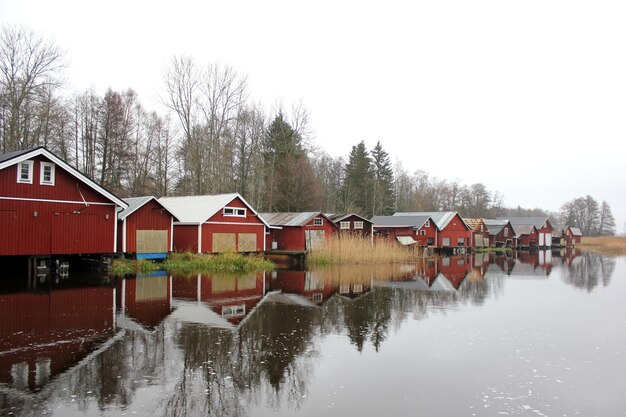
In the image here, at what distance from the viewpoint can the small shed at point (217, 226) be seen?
31328 mm

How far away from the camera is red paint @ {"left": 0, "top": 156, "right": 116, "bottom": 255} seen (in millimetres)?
21781

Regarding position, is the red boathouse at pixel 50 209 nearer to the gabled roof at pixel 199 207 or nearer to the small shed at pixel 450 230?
the gabled roof at pixel 199 207

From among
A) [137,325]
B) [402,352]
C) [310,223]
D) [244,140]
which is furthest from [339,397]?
[244,140]

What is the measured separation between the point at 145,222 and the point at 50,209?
5.65m

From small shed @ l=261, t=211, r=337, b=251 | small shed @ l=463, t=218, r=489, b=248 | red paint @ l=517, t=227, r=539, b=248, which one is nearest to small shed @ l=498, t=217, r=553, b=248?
red paint @ l=517, t=227, r=539, b=248

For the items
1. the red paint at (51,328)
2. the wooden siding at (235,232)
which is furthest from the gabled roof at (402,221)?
the red paint at (51,328)

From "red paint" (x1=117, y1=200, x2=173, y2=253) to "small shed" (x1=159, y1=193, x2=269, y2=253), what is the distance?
1215 millimetres

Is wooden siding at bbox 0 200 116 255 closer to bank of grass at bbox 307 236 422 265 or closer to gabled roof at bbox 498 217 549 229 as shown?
bank of grass at bbox 307 236 422 265

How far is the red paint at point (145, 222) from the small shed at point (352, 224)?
1593cm

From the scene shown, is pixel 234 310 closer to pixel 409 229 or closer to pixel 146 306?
pixel 146 306

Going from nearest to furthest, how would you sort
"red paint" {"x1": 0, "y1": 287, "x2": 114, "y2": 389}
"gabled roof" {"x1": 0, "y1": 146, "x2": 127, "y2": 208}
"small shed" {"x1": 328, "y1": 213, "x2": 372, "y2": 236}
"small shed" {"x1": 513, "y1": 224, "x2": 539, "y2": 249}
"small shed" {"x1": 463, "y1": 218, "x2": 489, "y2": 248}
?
"red paint" {"x1": 0, "y1": 287, "x2": 114, "y2": 389}, "gabled roof" {"x1": 0, "y1": 146, "x2": 127, "y2": 208}, "small shed" {"x1": 328, "y1": 213, "x2": 372, "y2": 236}, "small shed" {"x1": 463, "y1": 218, "x2": 489, "y2": 248}, "small shed" {"x1": 513, "y1": 224, "x2": 539, "y2": 249}

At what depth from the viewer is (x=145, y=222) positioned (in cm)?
2808

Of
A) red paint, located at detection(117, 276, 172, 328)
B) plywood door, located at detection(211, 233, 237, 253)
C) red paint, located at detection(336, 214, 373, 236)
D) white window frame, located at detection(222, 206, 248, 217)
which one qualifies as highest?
white window frame, located at detection(222, 206, 248, 217)

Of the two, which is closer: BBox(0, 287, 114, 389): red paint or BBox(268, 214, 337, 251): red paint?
BBox(0, 287, 114, 389): red paint
